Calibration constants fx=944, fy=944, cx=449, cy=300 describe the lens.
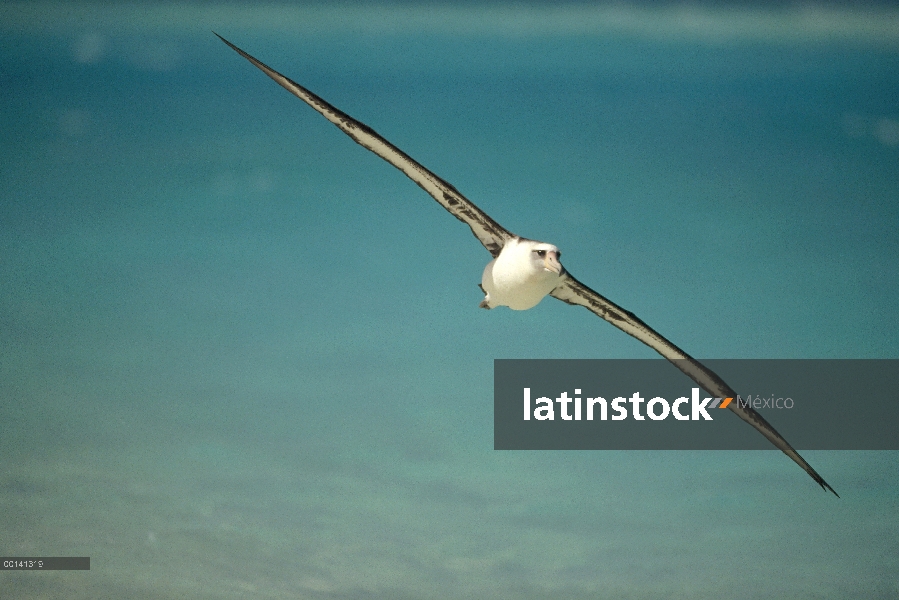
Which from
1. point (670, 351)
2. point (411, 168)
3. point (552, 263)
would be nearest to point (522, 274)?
point (552, 263)

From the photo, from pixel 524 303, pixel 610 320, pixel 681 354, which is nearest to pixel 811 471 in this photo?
pixel 681 354

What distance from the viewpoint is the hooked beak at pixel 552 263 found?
15.1m

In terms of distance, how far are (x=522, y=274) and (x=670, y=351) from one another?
444 cm

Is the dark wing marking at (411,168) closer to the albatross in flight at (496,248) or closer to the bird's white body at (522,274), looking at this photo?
the albatross in flight at (496,248)

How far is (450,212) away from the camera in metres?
16.2

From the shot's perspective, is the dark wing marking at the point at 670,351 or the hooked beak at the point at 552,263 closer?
the hooked beak at the point at 552,263

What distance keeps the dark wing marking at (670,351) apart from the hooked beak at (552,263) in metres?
2.12

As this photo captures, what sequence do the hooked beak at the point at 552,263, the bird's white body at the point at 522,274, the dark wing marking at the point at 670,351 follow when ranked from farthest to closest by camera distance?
the dark wing marking at the point at 670,351
the bird's white body at the point at 522,274
the hooked beak at the point at 552,263

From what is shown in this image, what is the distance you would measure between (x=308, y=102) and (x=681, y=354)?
8.56 metres

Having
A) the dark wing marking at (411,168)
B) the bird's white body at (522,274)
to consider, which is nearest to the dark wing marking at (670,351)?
the bird's white body at (522,274)

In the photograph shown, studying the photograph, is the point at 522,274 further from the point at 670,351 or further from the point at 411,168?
the point at 670,351

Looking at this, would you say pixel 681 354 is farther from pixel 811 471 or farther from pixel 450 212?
pixel 450 212

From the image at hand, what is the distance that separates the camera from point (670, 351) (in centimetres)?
1834

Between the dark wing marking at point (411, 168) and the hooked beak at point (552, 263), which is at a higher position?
the dark wing marking at point (411, 168)
